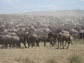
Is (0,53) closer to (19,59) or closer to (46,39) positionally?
(19,59)

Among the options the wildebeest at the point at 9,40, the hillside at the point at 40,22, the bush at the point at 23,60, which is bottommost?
the hillside at the point at 40,22

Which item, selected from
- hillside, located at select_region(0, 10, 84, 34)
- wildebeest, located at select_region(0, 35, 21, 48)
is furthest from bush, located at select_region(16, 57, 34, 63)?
hillside, located at select_region(0, 10, 84, 34)

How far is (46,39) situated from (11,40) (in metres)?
5.67

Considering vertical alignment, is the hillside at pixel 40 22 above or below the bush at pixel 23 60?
below

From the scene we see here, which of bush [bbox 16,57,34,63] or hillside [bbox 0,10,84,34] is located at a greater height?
bush [bbox 16,57,34,63]

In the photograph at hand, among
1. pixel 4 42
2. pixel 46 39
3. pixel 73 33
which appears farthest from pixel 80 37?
pixel 4 42

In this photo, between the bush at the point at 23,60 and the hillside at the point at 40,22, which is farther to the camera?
the hillside at the point at 40,22

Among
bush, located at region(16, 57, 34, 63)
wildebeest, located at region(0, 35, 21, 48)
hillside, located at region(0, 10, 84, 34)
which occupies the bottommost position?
hillside, located at region(0, 10, 84, 34)

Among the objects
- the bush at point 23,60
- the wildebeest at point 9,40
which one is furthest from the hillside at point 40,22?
the bush at point 23,60

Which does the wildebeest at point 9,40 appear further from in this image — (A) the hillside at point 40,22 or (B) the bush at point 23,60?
(A) the hillside at point 40,22

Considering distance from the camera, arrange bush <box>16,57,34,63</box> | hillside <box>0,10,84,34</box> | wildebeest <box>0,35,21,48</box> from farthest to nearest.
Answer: hillside <box>0,10,84,34</box>
wildebeest <box>0,35,21,48</box>
bush <box>16,57,34,63</box>

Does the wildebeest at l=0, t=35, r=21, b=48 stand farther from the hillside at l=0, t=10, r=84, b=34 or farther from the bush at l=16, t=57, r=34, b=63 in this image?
the hillside at l=0, t=10, r=84, b=34

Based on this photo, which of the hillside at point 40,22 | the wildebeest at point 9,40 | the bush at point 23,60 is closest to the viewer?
the bush at point 23,60

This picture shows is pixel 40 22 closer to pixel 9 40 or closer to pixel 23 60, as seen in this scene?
pixel 9 40
